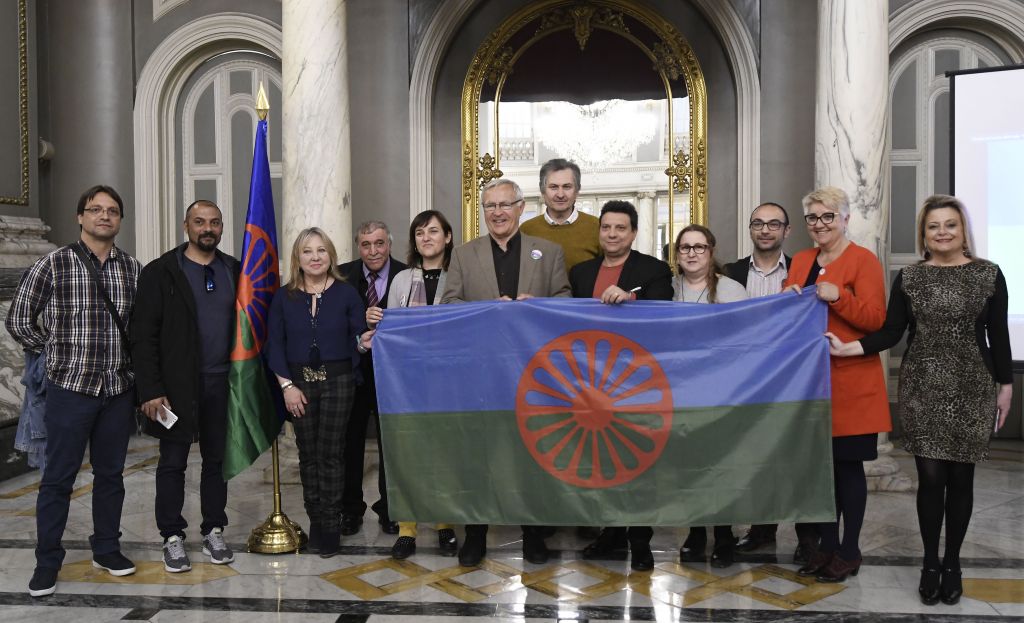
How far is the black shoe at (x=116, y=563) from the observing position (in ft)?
12.5

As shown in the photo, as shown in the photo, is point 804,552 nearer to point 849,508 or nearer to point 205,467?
point 849,508

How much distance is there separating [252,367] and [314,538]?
86 centimetres

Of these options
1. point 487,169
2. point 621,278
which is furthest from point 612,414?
point 487,169

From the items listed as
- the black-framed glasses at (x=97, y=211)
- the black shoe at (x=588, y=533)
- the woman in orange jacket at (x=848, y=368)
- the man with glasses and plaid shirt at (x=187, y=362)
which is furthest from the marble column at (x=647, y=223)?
the black-framed glasses at (x=97, y=211)

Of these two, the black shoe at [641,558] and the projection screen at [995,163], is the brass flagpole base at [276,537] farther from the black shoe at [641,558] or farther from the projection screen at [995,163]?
the projection screen at [995,163]

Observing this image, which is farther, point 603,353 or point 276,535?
point 276,535

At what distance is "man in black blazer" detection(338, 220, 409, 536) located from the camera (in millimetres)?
4352

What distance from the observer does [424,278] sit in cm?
417

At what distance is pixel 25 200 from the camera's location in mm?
6969

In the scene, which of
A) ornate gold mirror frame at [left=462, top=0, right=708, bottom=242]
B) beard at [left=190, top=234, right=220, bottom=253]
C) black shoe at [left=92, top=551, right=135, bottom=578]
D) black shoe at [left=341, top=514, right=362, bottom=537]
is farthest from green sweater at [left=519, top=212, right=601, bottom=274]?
ornate gold mirror frame at [left=462, top=0, right=708, bottom=242]

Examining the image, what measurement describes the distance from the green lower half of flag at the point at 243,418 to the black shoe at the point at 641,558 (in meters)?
1.71

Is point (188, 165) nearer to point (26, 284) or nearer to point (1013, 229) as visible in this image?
point (26, 284)

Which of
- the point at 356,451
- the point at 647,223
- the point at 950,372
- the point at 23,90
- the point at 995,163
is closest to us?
the point at 950,372

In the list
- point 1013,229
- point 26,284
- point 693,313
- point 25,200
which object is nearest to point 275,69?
point 25,200
